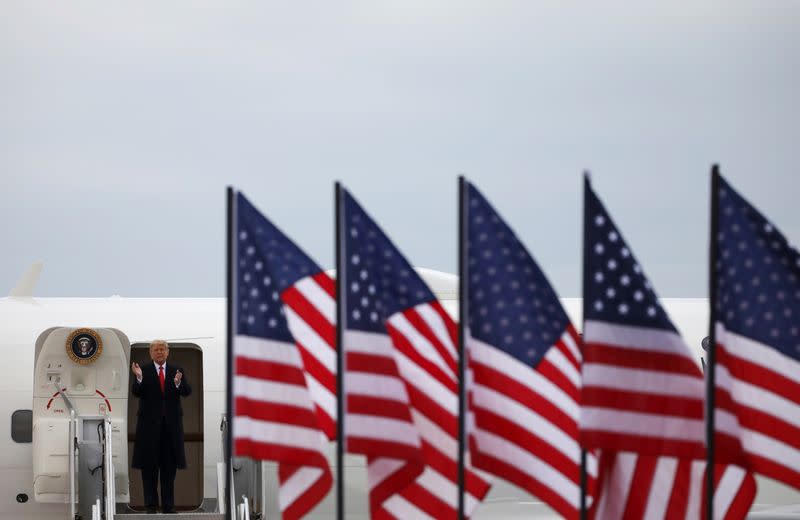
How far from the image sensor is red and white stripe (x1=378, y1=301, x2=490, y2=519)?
1201 centimetres

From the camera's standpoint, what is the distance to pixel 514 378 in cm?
1136

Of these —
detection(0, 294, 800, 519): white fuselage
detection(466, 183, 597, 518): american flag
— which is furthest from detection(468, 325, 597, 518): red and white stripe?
detection(0, 294, 800, 519): white fuselage

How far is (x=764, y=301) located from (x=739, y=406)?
31.8 inches

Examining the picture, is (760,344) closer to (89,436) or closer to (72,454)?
(72,454)

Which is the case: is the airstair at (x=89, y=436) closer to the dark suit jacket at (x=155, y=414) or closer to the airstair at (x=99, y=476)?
the airstair at (x=99, y=476)

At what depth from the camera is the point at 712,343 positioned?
11.0m

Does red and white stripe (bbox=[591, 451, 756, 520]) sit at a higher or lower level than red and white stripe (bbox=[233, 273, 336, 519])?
lower

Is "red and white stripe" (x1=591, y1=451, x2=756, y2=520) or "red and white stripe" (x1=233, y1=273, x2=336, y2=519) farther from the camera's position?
"red and white stripe" (x1=233, y1=273, x2=336, y2=519)

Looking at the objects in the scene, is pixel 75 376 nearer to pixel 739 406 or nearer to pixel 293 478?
pixel 293 478

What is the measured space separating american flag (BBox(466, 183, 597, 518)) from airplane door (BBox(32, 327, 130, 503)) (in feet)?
25.6

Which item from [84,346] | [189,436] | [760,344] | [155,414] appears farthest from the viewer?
[189,436]

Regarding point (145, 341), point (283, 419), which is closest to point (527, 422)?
point (283, 419)

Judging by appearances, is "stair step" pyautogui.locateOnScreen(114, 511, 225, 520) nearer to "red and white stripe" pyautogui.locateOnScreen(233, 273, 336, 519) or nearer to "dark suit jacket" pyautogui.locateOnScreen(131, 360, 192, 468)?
"dark suit jacket" pyautogui.locateOnScreen(131, 360, 192, 468)

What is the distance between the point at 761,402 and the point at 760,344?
436mm
